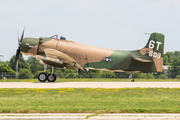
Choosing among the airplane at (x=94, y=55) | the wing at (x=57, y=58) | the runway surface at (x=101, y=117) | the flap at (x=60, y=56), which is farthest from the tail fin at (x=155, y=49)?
the runway surface at (x=101, y=117)

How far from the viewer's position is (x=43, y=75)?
28.6 metres

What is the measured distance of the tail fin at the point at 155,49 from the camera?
2995 cm

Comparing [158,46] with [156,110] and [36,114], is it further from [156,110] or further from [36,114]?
[36,114]

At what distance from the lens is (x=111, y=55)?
29922 millimetres

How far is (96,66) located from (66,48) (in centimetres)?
Result: 397

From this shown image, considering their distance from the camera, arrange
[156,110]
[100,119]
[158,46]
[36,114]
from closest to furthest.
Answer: [100,119] → [36,114] → [156,110] → [158,46]

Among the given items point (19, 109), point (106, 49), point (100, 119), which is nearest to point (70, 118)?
point (100, 119)

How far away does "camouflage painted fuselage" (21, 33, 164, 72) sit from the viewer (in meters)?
29.1

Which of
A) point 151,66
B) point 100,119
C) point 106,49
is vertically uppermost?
point 106,49

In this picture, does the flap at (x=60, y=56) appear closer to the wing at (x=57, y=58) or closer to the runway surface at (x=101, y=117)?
the wing at (x=57, y=58)

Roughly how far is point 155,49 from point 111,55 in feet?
16.7

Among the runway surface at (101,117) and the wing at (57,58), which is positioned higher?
the wing at (57,58)

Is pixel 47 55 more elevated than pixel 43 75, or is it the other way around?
pixel 47 55

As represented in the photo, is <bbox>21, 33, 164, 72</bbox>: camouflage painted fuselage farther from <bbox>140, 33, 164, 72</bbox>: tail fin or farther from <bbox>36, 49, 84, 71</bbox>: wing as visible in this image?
<bbox>36, 49, 84, 71</bbox>: wing
